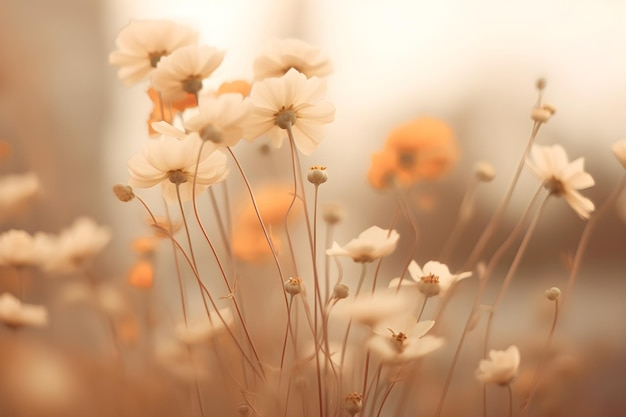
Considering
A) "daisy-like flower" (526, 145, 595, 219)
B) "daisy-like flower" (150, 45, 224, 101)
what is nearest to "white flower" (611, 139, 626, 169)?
"daisy-like flower" (526, 145, 595, 219)

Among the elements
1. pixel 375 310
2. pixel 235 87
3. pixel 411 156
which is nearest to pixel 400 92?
pixel 411 156

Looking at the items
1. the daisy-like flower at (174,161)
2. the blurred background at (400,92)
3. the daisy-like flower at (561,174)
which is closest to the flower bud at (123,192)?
the daisy-like flower at (174,161)

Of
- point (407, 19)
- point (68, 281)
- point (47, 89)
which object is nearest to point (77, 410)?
point (68, 281)

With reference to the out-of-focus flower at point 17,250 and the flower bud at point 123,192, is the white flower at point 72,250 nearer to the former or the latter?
the out-of-focus flower at point 17,250

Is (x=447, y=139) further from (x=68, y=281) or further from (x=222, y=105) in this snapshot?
(x=68, y=281)

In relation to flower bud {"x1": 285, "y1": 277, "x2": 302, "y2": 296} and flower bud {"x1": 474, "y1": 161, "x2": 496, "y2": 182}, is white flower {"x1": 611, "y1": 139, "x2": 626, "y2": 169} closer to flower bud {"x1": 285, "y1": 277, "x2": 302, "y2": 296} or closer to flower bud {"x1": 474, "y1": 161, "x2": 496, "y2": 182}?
flower bud {"x1": 474, "y1": 161, "x2": 496, "y2": 182}

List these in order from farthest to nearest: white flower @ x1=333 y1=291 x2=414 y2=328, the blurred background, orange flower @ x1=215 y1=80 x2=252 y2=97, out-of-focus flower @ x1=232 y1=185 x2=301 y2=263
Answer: the blurred background → out-of-focus flower @ x1=232 y1=185 x2=301 y2=263 → orange flower @ x1=215 y1=80 x2=252 y2=97 → white flower @ x1=333 y1=291 x2=414 y2=328
